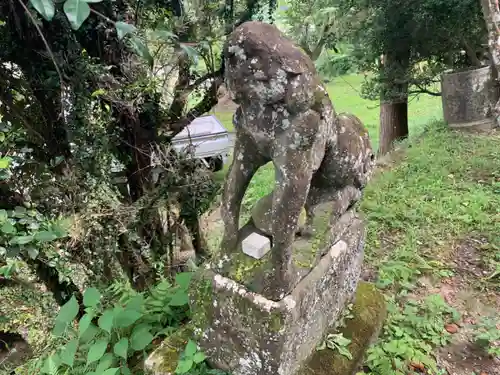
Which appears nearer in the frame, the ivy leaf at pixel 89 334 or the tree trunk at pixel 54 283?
the ivy leaf at pixel 89 334

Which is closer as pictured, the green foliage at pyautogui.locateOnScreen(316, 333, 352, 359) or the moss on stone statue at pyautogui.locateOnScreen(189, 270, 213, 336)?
the moss on stone statue at pyautogui.locateOnScreen(189, 270, 213, 336)

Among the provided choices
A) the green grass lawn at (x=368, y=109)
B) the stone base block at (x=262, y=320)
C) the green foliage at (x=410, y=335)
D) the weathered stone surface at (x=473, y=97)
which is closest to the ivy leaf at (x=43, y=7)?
the stone base block at (x=262, y=320)

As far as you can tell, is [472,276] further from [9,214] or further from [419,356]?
[9,214]

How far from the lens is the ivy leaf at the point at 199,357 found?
2.20 metres

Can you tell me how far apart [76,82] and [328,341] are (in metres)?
2.36

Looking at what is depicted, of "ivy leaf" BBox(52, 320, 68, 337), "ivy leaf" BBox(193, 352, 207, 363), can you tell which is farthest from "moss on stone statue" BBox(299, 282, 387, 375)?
"ivy leaf" BBox(52, 320, 68, 337)

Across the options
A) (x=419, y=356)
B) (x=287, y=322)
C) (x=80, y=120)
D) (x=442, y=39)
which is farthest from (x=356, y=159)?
(x=442, y=39)

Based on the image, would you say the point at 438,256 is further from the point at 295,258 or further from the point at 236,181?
the point at 236,181

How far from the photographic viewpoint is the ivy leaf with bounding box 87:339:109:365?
2170mm

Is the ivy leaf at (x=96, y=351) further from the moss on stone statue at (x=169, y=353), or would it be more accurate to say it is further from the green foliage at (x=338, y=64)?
the green foliage at (x=338, y=64)

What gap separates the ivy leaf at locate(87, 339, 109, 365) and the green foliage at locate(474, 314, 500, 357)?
2525 millimetres

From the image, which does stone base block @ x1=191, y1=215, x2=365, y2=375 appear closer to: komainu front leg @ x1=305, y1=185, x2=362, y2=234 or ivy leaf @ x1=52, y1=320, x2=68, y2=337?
komainu front leg @ x1=305, y1=185, x2=362, y2=234

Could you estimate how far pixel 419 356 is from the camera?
2.71m

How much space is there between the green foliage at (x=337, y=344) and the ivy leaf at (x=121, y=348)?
3.56 feet
